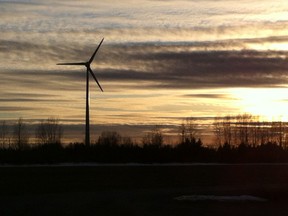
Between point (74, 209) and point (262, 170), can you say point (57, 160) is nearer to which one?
point (262, 170)

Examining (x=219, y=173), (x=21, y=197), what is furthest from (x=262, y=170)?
(x=21, y=197)

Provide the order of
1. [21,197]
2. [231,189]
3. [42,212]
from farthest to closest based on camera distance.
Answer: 1. [231,189]
2. [21,197]
3. [42,212]

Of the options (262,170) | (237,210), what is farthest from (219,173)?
(237,210)

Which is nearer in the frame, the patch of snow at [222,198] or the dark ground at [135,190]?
the dark ground at [135,190]

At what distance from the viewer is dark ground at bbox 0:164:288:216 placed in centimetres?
2200

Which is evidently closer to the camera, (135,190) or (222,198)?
(222,198)

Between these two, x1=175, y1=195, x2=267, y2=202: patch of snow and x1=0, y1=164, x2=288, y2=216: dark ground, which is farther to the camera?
x1=175, y1=195, x2=267, y2=202: patch of snow

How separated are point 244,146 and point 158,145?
960cm

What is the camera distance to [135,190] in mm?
29266

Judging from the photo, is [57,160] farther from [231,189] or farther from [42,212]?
[42,212]

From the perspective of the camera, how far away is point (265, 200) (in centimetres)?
2480

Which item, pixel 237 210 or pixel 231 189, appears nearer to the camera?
pixel 237 210

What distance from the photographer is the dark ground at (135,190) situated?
22000 millimetres

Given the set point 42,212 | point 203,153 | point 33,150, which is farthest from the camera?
point 203,153
